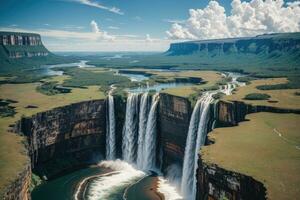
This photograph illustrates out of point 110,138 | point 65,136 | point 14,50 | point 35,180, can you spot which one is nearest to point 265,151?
point 110,138

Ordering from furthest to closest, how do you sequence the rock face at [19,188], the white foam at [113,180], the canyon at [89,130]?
the canyon at [89,130]
the white foam at [113,180]
the rock face at [19,188]

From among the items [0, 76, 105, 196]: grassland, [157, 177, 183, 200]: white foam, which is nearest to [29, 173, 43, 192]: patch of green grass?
[0, 76, 105, 196]: grassland

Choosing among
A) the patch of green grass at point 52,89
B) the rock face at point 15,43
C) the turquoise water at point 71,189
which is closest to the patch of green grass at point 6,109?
the patch of green grass at point 52,89

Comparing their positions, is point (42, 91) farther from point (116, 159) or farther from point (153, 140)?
point (153, 140)

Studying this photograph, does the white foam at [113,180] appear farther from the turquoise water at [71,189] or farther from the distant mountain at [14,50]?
the distant mountain at [14,50]

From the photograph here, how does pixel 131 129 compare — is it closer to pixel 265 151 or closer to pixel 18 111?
pixel 18 111

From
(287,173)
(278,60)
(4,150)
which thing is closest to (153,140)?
(4,150)

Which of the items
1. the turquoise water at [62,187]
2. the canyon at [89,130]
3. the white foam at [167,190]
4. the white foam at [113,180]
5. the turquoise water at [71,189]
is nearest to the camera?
the white foam at [167,190]
